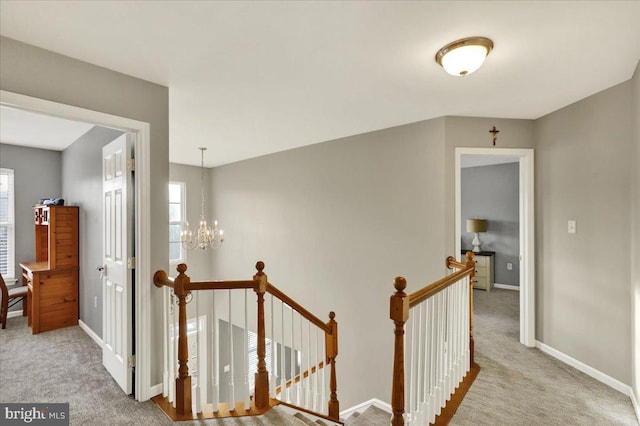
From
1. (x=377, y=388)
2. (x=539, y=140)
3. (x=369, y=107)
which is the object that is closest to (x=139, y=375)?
(x=377, y=388)

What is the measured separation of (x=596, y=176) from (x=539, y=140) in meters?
0.73

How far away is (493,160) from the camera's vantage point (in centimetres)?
578

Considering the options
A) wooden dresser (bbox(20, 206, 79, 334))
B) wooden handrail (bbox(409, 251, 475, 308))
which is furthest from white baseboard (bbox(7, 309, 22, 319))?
wooden handrail (bbox(409, 251, 475, 308))

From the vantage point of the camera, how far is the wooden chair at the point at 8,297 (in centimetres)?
368

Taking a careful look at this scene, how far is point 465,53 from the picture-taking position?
1.93m

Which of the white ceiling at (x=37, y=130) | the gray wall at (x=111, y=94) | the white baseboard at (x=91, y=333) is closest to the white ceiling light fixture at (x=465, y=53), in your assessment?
the gray wall at (x=111, y=94)

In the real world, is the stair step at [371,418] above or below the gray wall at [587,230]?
below

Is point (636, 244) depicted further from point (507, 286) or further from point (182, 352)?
point (507, 286)

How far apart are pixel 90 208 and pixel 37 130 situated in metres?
1.08

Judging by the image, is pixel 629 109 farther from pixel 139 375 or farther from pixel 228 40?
pixel 139 375

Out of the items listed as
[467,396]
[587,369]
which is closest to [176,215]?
[467,396]

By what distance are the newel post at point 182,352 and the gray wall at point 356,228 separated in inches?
93.1

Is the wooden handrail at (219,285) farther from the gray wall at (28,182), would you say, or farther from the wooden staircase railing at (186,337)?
the gray wall at (28,182)

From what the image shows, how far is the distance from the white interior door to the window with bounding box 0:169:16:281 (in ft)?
8.95
